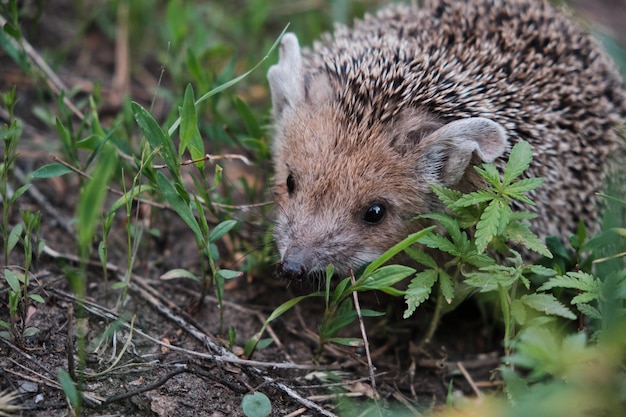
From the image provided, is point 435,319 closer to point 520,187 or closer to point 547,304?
point 547,304

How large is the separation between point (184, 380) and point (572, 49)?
318 centimetres

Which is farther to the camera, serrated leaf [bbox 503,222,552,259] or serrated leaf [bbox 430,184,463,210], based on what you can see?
serrated leaf [bbox 430,184,463,210]

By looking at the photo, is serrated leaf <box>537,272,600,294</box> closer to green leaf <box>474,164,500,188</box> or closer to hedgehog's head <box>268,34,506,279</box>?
green leaf <box>474,164,500,188</box>

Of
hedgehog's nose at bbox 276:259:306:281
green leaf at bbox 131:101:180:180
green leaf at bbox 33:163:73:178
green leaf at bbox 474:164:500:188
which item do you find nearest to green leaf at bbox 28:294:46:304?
green leaf at bbox 33:163:73:178

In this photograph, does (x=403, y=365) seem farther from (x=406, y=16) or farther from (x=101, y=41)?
(x=101, y=41)

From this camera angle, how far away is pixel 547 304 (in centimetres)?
296

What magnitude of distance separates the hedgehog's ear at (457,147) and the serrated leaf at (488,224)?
0.45 m

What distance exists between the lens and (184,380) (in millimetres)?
3102

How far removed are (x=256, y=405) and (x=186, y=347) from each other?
560mm

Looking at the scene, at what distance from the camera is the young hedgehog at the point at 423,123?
139 inches

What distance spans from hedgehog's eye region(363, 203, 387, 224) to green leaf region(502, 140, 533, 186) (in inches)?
29.8

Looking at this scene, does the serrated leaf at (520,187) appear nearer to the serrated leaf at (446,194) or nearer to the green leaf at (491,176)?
the green leaf at (491,176)

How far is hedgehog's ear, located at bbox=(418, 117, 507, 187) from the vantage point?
3.38 m

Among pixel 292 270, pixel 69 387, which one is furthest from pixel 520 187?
pixel 69 387
